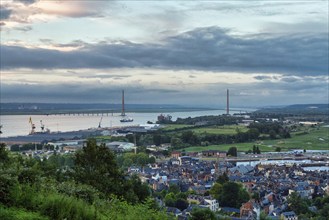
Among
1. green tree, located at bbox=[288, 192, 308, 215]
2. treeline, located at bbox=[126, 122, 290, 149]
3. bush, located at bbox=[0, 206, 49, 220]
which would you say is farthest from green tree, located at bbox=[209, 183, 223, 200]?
treeline, located at bbox=[126, 122, 290, 149]

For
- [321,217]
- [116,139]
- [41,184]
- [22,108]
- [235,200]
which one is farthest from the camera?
[22,108]

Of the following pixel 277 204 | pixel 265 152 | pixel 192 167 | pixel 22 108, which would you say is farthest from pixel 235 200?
pixel 22 108

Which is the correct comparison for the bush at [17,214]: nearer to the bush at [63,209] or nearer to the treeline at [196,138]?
the bush at [63,209]

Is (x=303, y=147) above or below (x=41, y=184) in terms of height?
below

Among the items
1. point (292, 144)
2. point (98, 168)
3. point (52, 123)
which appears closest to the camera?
point (98, 168)

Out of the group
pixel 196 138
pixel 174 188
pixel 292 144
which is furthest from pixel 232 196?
pixel 292 144

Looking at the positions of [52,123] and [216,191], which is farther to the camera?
[52,123]

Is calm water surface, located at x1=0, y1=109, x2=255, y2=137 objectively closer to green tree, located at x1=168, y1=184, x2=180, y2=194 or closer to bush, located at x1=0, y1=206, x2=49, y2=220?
green tree, located at x1=168, y1=184, x2=180, y2=194

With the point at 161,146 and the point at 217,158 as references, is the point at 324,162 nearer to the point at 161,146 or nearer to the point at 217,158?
the point at 217,158

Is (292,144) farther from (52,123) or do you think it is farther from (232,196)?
(52,123)
